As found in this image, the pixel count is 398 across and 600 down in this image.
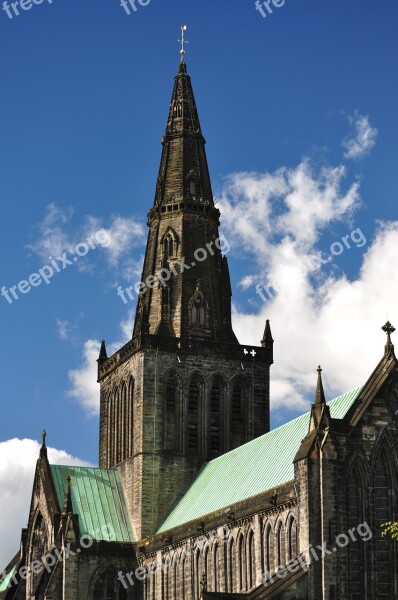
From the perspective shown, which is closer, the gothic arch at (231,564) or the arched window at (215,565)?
the gothic arch at (231,564)

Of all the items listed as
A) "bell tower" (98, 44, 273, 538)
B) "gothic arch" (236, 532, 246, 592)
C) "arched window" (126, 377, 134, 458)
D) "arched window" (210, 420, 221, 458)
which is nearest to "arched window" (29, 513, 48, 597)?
"bell tower" (98, 44, 273, 538)

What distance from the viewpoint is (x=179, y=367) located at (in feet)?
310

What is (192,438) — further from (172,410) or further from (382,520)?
(382,520)

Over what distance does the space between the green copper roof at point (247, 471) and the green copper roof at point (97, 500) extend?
3407 mm

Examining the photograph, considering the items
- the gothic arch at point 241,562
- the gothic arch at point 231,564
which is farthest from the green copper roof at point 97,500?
the gothic arch at point 241,562

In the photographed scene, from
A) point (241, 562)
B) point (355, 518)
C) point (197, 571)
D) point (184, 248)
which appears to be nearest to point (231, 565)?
point (241, 562)

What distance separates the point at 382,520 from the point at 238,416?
83.6 ft

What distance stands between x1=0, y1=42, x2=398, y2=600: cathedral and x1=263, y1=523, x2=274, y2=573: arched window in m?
0.10

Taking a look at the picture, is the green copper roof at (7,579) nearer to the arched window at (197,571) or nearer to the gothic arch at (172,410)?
the gothic arch at (172,410)

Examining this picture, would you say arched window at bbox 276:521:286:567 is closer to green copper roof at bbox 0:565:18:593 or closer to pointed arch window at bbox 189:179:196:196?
green copper roof at bbox 0:565:18:593

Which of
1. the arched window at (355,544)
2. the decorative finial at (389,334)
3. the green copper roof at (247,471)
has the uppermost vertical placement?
the decorative finial at (389,334)

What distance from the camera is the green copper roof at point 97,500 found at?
91.9 m

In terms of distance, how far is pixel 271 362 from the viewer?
9656 cm

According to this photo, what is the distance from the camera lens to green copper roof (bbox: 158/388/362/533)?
77688mm
